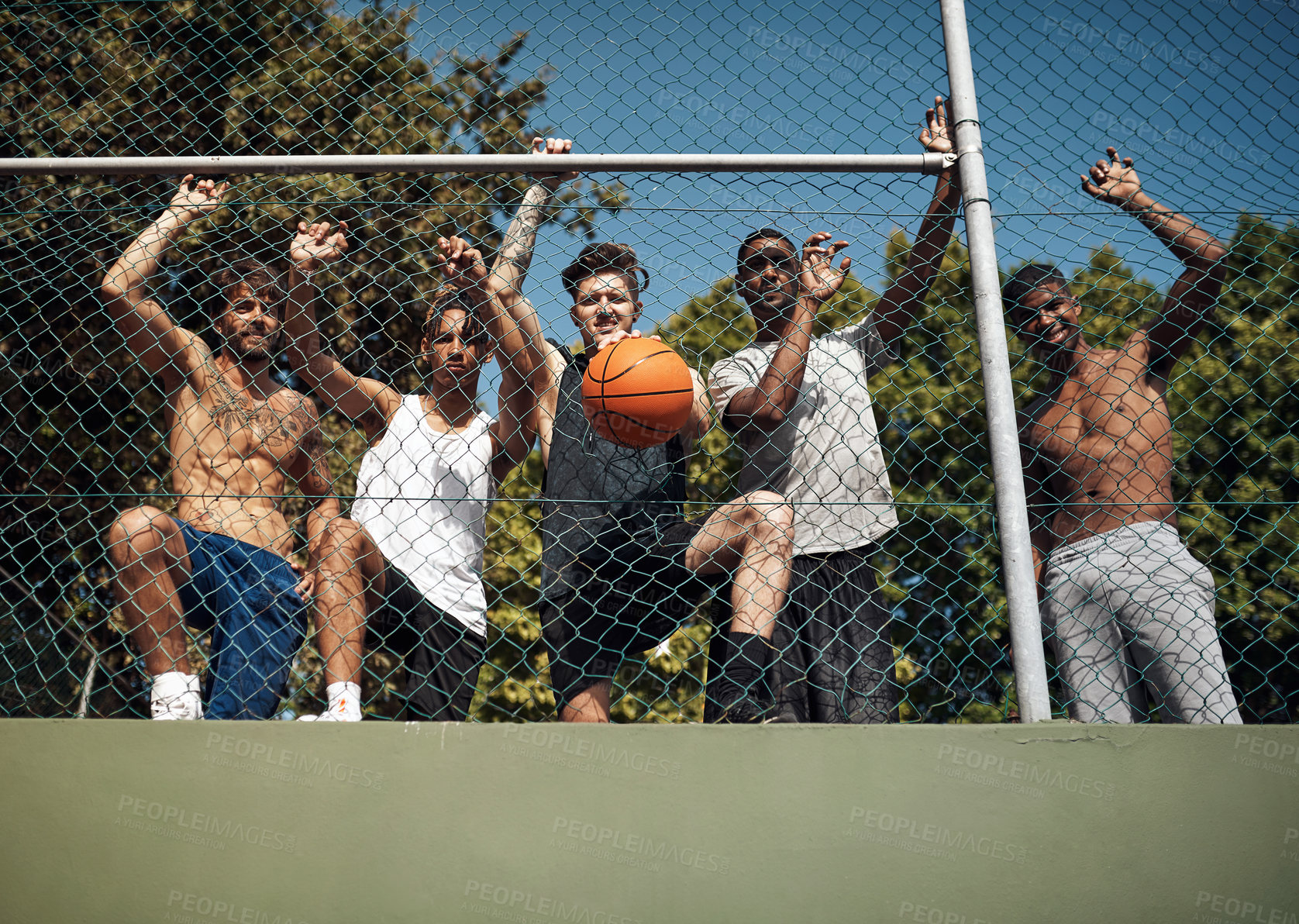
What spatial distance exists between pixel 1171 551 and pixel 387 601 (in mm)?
2427

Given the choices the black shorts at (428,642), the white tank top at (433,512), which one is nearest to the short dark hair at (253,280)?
the white tank top at (433,512)

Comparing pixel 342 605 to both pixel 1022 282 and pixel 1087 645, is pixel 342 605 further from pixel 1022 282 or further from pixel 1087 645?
pixel 1022 282

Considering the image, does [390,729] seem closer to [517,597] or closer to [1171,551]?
[1171,551]

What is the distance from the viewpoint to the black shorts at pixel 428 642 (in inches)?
126

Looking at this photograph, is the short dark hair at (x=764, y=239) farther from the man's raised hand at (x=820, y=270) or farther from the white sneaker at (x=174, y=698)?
the white sneaker at (x=174, y=698)

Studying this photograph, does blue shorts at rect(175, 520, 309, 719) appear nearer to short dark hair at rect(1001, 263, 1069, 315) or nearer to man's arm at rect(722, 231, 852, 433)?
A: man's arm at rect(722, 231, 852, 433)

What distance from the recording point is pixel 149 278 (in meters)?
3.23

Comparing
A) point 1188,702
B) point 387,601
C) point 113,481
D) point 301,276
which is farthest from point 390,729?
point 113,481

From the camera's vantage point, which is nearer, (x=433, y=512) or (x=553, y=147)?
(x=553, y=147)

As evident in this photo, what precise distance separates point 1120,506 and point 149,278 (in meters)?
2.94

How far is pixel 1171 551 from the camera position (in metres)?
3.15

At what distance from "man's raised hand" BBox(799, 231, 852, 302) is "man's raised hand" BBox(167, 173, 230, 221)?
172 cm

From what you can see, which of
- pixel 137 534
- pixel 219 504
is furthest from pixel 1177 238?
pixel 137 534

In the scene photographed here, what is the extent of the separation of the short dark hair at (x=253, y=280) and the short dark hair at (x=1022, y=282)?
2424 millimetres
